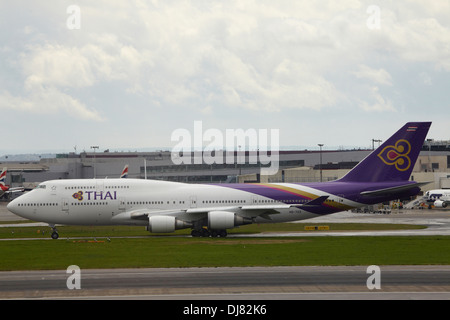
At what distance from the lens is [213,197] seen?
184ft

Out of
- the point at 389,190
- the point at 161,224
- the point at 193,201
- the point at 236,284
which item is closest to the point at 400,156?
the point at 389,190

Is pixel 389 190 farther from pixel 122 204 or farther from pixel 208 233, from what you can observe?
pixel 122 204

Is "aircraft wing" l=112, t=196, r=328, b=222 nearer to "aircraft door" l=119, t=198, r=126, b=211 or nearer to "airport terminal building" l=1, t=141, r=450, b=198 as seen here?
"aircraft door" l=119, t=198, r=126, b=211

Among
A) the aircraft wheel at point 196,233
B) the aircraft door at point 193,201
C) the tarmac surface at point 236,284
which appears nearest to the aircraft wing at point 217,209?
the aircraft door at point 193,201

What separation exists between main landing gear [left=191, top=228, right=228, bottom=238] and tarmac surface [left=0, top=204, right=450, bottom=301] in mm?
21321

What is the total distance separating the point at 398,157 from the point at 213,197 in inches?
677

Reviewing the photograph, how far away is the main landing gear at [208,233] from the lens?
5444 cm

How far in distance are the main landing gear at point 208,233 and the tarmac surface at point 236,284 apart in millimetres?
21321

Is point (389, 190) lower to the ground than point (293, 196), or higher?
higher

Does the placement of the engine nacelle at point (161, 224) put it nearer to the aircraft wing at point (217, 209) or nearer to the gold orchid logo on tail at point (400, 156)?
the aircraft wing at point (217, 209)

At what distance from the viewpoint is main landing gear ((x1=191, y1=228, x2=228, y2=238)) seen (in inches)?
2143

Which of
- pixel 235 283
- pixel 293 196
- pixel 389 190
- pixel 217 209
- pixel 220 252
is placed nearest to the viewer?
pixel 235 283
